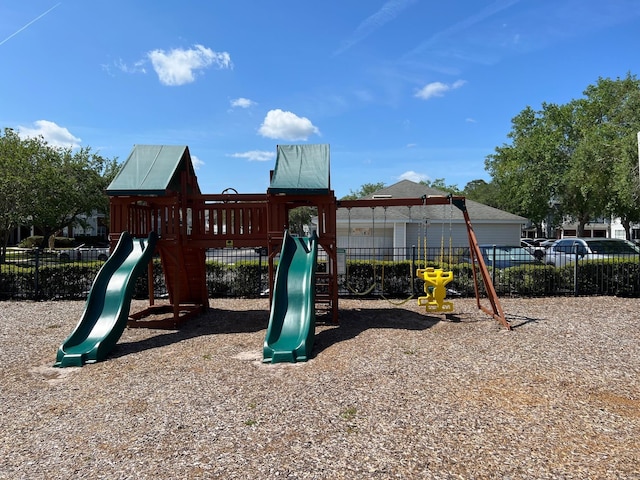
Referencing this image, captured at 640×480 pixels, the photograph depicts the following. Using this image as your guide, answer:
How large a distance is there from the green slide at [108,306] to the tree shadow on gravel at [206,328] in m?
0.33

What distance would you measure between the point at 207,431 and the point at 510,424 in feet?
8.75

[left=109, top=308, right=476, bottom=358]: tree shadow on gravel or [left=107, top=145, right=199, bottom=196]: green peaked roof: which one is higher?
[left=107, top=145, right=199, bottom=196]: green peaked roof

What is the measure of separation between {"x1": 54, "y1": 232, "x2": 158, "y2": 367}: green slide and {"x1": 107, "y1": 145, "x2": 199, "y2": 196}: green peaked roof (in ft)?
2.90

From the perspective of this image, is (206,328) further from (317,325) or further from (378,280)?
(378,280)

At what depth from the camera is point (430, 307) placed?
32.0 feet

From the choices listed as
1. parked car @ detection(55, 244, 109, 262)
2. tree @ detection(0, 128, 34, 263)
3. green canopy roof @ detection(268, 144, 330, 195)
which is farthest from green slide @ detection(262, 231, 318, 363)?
tree @ detection(0, 128, 34, 263)

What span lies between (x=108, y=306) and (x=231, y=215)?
10.0ft

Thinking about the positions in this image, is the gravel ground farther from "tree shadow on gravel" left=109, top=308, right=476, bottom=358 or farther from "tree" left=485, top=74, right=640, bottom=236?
"tree" left=485, top=74, right=640, bottom=236

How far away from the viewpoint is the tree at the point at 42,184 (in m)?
20.8

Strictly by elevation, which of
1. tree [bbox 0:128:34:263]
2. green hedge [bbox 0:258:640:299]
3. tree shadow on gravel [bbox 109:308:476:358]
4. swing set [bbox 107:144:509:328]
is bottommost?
tree shadow on gravel [bbox 109:308:476:358]

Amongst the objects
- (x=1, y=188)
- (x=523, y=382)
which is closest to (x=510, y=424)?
(x=523, y=382)

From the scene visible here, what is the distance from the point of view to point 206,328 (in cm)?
842

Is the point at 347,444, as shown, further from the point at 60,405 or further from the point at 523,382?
the point at 60,405

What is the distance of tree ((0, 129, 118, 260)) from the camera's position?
20.8 meters
